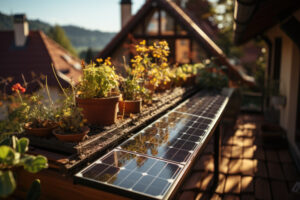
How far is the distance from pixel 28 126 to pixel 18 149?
2.96 feet

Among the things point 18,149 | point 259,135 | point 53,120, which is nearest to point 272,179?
point 259,135

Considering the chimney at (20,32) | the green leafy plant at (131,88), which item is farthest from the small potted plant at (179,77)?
the chimney at (20,32)

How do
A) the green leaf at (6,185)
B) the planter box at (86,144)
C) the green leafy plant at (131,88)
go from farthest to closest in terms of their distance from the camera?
the green leafy plant at (131,88) → the planter box at (86,144) → the green leaf at (6,185)

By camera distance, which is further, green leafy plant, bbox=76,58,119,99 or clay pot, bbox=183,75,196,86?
clay pot, bbox=183,75,196,86

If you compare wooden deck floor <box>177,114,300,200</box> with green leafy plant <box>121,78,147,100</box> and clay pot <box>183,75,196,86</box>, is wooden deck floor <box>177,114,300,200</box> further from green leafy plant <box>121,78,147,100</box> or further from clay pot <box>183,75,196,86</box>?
clay pot <box>183,75,196,86</box>

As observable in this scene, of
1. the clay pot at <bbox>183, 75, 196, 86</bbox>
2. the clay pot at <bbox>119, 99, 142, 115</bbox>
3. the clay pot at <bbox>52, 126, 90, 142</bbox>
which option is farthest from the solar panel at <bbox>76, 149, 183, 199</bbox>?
the clay pot at <bbox>183, 75, 196, 86</bbox>

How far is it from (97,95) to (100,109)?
15 centimetres

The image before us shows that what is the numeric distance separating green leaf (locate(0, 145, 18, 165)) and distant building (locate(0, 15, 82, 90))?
18.0 m

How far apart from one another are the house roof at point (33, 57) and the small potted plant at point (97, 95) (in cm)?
1659

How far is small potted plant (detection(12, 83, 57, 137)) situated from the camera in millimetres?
2139

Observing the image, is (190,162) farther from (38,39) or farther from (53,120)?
(38,39)

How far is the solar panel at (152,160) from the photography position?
4.87 feet

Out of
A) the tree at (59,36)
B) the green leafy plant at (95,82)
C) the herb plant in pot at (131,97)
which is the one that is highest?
the tree at (59,36)

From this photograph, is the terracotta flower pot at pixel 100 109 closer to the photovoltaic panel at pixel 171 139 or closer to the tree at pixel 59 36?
the photovoltaic panel at pixel 171 139
